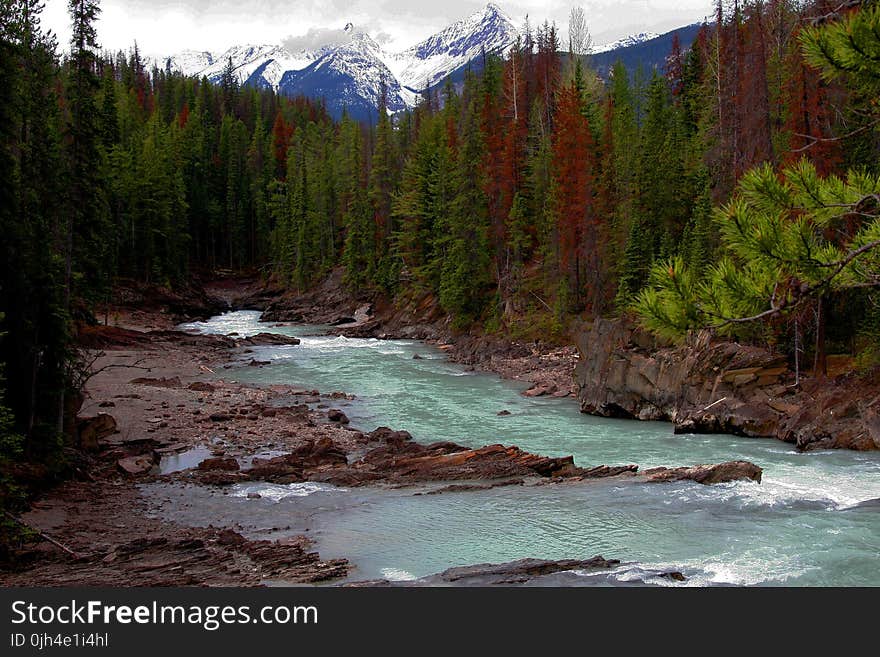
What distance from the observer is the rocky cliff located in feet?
67.8

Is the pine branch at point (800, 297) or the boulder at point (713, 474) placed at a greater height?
the pine branch at point (800, 297)

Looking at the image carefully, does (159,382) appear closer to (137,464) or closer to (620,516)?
(137,464)

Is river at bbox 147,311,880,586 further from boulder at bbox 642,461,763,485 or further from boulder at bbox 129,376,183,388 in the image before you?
boulder at bbox 129,376,183,388

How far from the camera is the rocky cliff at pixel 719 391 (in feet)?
67.8

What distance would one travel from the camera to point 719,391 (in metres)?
23.9

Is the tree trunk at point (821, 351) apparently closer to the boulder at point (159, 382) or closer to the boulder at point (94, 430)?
the boulder at point (94, 430)

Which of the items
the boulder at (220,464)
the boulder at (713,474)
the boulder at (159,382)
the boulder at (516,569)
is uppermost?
the boulder at (159,382)

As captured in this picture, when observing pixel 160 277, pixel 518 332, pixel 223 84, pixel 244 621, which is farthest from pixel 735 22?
pixel 223 84

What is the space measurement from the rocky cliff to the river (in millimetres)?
768

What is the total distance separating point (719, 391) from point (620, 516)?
11.0 meters

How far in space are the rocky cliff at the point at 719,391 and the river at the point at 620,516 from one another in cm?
77

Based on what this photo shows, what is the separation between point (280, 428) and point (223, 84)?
372 feet

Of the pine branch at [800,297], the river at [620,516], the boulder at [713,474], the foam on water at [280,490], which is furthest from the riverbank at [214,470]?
the pine branch at [800,297]

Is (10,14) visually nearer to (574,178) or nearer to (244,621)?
(244,621)
